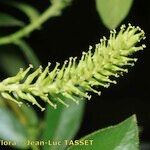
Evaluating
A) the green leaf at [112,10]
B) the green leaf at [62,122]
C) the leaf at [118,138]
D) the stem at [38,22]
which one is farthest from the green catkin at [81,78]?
the stem at [38,22]

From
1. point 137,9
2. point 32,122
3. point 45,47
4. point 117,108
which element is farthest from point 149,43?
point 32,122

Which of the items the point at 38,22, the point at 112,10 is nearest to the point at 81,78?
the point at 112,10

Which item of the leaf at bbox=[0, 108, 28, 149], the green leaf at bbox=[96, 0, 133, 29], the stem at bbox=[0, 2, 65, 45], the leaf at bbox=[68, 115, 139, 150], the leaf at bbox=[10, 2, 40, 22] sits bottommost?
the leaf at bbox=[68, 115, 139, 150]

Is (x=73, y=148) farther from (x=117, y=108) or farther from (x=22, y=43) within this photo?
(x=117, y=108)

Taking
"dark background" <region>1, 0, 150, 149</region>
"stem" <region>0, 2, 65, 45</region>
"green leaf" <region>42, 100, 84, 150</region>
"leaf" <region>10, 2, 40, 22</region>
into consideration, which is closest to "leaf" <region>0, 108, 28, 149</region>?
"green leaf" <region>42, 100, 84, 150</region>

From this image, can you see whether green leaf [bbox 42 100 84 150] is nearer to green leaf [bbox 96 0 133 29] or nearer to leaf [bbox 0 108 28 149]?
leaf [bbox 0 108 28 149]

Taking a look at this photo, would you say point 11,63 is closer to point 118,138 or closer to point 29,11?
point 29,11
